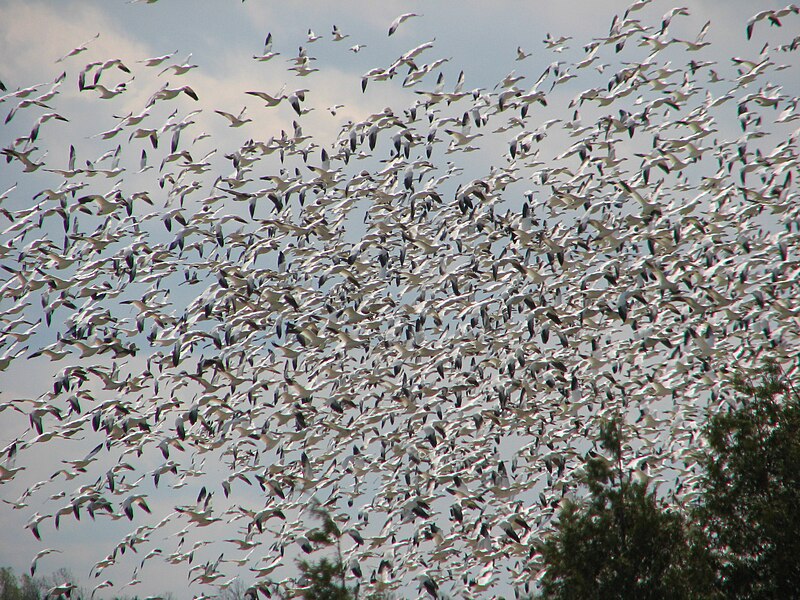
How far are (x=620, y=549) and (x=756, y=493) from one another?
164 inches

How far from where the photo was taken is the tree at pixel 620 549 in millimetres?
19625

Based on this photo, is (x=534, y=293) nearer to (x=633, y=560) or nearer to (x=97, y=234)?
(x=633, y=560)

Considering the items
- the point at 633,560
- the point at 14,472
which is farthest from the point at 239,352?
the point at 633,560

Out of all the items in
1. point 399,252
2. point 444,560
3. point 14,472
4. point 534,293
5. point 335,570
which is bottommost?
point 444,560

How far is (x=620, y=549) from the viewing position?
20047mm

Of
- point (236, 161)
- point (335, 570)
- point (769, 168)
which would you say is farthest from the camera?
point (769, 168)

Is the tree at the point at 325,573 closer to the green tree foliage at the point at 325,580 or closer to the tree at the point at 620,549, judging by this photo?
the green tree foliage at the point at 325,580

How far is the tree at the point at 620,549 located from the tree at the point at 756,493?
0.97 meters

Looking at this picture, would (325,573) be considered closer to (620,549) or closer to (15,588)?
(620,549)

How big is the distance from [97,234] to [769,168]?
25.8 m

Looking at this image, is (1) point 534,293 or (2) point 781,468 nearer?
(2) point 781,468

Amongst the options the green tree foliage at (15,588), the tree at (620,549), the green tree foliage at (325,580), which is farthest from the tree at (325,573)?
the green tree foliage at (15,588)

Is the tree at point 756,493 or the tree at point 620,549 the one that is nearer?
the tree at point 620,549

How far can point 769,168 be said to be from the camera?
3712cm
